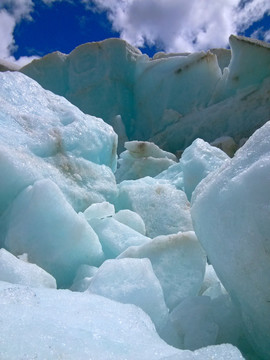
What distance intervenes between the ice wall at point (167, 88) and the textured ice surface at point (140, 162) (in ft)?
5.41

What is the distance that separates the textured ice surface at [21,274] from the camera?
112 centimetres

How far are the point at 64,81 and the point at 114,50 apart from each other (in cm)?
107

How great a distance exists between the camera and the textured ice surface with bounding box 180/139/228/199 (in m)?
2.13

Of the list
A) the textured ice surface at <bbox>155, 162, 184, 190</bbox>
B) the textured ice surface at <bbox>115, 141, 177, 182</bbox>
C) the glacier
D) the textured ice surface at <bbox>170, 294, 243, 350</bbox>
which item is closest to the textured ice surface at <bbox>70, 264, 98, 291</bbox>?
the glacier

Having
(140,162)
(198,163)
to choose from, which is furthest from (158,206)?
(140,162)

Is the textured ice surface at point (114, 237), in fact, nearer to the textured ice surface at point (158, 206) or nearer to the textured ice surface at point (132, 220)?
the textured ice surface at point (132, 220)

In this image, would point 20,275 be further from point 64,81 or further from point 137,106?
point 64,81

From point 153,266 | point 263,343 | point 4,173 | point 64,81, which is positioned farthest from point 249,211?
point 64,81

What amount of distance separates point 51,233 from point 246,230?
2.55 ft

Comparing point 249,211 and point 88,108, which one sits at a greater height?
point 88,108

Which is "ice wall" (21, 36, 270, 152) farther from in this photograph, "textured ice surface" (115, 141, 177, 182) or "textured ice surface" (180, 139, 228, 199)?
"textured ice surface" (180, 139, 228, 199)

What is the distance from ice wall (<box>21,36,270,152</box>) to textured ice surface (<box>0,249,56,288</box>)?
13.2ft

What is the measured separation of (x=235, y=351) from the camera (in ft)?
2.34

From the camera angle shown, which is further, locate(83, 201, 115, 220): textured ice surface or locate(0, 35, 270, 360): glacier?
locate(83, 201, 115, 220): textured ice surface
